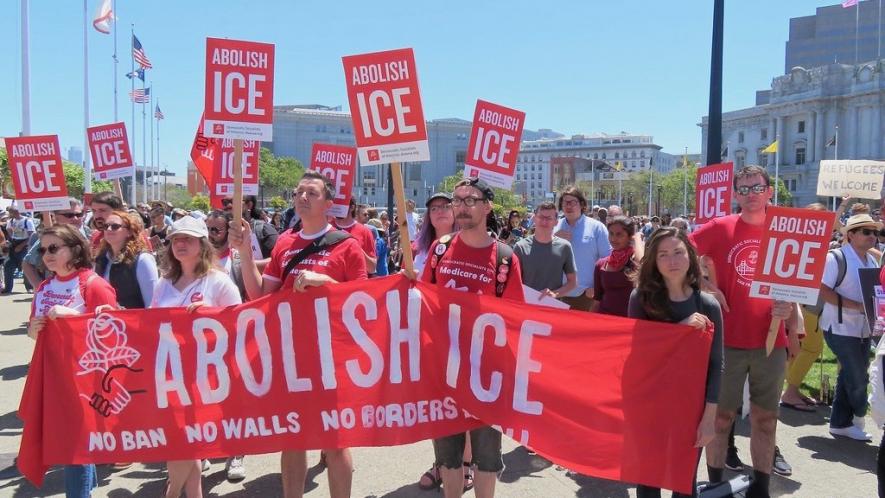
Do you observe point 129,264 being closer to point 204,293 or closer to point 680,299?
point 204,293

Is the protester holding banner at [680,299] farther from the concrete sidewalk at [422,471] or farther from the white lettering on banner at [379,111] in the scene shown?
the white lettering on banner at [379,111]

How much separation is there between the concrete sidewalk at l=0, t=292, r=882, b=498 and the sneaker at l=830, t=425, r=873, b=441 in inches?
2.4

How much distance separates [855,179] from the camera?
32.2 ft

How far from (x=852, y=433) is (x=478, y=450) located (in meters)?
4.10

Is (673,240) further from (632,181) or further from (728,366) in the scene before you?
(632,181)

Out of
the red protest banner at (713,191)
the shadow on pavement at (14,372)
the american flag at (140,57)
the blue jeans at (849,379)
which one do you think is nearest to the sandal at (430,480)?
the blue jeans at (849,379)

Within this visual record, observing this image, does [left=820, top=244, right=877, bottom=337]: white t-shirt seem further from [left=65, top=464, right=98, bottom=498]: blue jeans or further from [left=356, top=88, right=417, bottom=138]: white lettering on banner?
[left=65, top=464, right=98, bottom=498]: blue jeans

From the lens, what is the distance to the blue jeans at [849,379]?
601cm

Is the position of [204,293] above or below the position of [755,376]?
above

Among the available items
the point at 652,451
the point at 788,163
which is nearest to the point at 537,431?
the point at 652,451

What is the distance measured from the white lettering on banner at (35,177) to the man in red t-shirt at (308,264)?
372cm

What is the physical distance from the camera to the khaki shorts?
14.5ft

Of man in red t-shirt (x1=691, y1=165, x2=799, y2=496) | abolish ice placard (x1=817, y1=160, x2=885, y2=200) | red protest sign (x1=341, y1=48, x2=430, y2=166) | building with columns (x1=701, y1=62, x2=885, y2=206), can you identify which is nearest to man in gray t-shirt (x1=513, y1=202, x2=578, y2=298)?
man in red t-shirt (x1=691, y1=165, x2=799, y2=496)

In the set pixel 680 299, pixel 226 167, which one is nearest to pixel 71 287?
pixel 680 299
